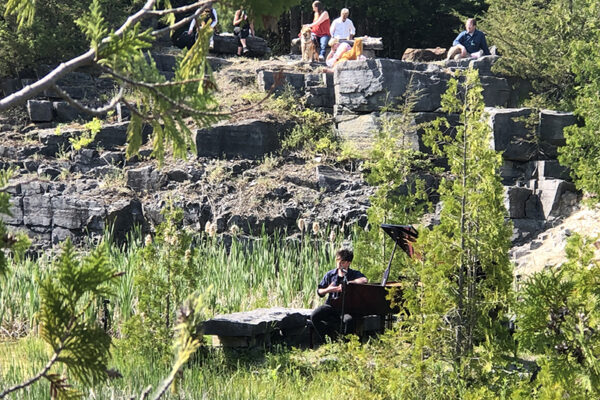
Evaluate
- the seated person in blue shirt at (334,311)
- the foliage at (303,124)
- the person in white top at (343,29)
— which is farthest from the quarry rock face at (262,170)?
the seated person in blue shirt at (334,311)

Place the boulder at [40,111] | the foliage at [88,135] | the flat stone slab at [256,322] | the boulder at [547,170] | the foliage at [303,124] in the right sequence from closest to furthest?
the flat stone slab at [256,322], the boulder at [547,170], the foliage at [88,135], the foliage at [303,124], the boulder at [40,111]

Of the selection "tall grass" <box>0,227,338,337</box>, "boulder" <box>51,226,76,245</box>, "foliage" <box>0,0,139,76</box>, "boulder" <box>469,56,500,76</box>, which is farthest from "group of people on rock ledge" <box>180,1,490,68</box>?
"tall grass" <box>0,227,338,337</box>

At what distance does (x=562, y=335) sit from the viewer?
14.4ft

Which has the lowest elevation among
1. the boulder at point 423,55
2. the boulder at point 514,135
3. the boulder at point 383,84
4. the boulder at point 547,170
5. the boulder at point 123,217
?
the boulder at point 123,217

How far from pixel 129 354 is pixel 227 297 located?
2.38 meters

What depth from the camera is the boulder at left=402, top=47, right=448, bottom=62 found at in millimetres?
18984

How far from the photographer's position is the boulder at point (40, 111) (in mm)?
16734

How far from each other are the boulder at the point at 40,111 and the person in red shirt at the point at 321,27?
5.40 metres

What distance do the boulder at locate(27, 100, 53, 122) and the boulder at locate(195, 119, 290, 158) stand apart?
306 centimetres

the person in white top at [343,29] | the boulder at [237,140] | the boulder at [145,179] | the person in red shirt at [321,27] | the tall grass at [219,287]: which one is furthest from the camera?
the person in red shirt at [321,27]

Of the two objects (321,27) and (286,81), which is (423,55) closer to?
(321,27)

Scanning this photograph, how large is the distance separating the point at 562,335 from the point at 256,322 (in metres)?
3.96

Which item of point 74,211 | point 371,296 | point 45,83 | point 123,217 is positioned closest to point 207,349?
point 371,296

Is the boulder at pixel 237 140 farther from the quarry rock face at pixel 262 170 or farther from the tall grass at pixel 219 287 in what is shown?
the tall grass at pixel 219 287
